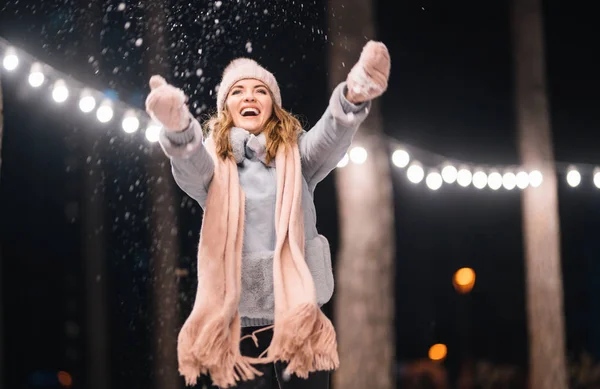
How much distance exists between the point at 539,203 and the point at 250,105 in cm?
227

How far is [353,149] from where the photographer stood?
338 centimetres

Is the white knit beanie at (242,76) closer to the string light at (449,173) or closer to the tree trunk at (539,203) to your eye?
the string light at (449,173)

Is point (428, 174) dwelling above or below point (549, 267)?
above

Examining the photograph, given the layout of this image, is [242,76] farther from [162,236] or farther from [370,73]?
[162,236]

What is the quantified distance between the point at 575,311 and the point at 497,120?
1.00 meters

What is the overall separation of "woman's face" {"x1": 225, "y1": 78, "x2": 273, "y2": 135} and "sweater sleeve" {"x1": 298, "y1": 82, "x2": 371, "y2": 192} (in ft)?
0.35

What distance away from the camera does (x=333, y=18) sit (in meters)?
3.50

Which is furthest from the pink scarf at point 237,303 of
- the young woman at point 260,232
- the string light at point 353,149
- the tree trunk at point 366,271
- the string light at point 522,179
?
the string light at point 522,179

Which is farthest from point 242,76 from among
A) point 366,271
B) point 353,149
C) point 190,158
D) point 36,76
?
point 366,271

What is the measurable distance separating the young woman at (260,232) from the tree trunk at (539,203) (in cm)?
217

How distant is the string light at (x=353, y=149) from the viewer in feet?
9.63

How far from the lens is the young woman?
1920mm

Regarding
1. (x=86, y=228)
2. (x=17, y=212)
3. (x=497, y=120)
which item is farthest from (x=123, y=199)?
(x=497, y=120)

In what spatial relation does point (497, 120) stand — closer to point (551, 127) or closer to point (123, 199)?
point (551, 127)
